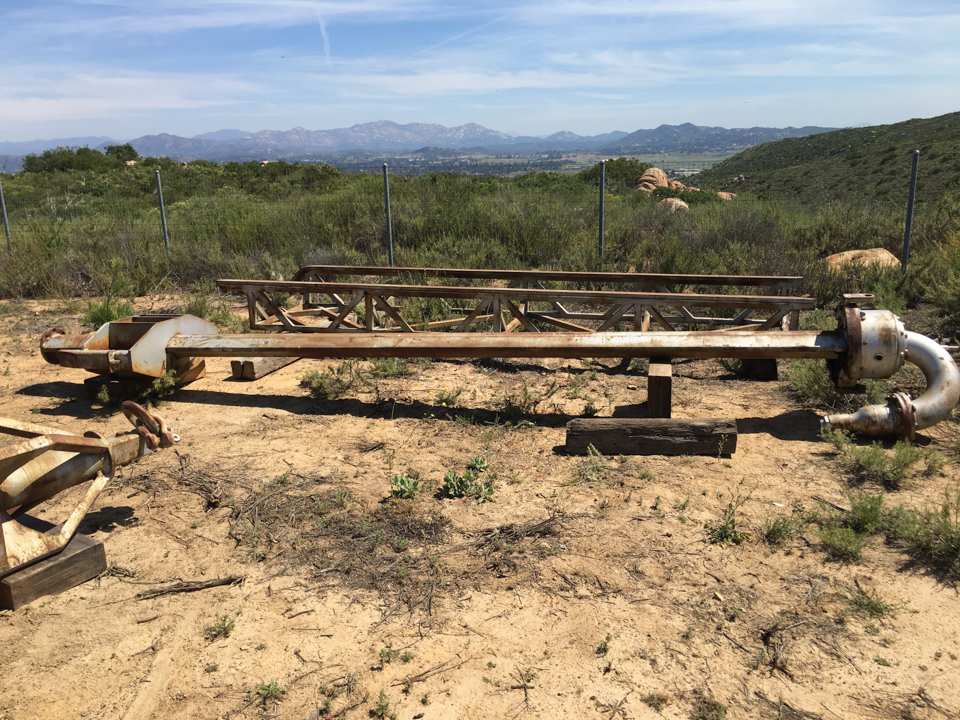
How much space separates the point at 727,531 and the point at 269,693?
246 cm

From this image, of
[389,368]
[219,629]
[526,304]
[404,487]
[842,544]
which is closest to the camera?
[219,629]

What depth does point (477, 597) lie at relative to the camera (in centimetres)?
349

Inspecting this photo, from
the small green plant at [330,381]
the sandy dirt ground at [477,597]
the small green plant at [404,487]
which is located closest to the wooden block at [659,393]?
the sandy dirt ground at [477,597]

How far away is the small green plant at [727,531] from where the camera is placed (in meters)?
3.91

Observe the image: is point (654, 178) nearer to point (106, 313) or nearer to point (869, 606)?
point (106, 313)

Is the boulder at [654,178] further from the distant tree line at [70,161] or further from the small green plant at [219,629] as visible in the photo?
the small green plant at [219,629]

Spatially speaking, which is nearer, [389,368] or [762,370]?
[762,370]

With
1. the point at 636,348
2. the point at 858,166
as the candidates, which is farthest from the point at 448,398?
the point at 858,166

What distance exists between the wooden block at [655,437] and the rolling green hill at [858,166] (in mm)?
16399

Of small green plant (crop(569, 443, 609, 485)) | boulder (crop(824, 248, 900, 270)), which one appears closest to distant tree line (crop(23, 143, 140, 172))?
boulder (crop(824, 248, 900, 270))

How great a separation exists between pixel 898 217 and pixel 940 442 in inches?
356

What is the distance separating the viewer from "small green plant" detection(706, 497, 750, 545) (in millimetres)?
3906

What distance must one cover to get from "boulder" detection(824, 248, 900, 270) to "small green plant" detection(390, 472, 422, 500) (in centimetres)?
776

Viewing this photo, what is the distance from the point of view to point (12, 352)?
8.30 metres
